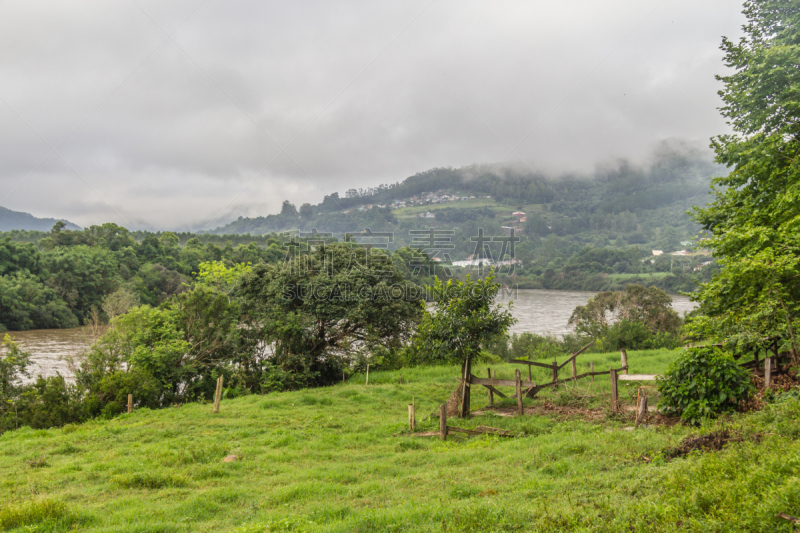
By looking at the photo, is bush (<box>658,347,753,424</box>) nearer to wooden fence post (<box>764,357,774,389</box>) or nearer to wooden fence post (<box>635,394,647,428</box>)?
wooden fence post (<box>635,394,647,428</box>)

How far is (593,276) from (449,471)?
108124 mm

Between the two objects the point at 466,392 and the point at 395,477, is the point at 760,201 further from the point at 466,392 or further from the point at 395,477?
the point at 395,477

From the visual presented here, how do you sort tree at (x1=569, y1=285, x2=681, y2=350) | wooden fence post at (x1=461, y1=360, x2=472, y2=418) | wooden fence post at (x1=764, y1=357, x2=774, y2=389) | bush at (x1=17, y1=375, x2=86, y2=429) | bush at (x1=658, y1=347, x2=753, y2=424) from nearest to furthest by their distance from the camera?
bush at (x1=658, y1=347, x2=753, y2=424), wooden fence post at (x1=764, y1=357, x2=774, y2=389), wooden fence post at (x1=461, y1=360, x2=472, y2=418), bush at (x1=17, y1=375, x2=86, y2=429), tree at (x1=569, y1=285, x2=681, y2=350)

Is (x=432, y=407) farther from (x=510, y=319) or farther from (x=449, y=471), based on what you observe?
(x=449, y=471)

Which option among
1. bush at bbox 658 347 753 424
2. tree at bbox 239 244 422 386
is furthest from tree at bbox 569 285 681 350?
bush at bbox 658 347 753 424

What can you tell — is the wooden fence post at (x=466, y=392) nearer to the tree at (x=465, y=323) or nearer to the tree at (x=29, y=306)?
the tree at (x=465, y=323)

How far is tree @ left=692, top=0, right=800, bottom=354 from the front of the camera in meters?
11.5

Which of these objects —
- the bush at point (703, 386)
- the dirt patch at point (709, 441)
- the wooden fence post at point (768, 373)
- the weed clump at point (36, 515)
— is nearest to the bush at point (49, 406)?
the weed clump at point (36, 515)

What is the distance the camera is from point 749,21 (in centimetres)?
1770

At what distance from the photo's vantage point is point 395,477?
958 centimetres

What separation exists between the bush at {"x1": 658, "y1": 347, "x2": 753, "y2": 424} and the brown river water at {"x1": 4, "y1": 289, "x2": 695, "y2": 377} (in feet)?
28.0

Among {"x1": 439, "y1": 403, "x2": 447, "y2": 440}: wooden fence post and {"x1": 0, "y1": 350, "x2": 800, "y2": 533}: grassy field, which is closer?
{"x1": 0, "y1": 350, "x2": 800, "y2": 533}: grassy field

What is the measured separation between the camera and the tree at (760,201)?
1146 cm

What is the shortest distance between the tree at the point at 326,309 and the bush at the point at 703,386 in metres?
19.4
